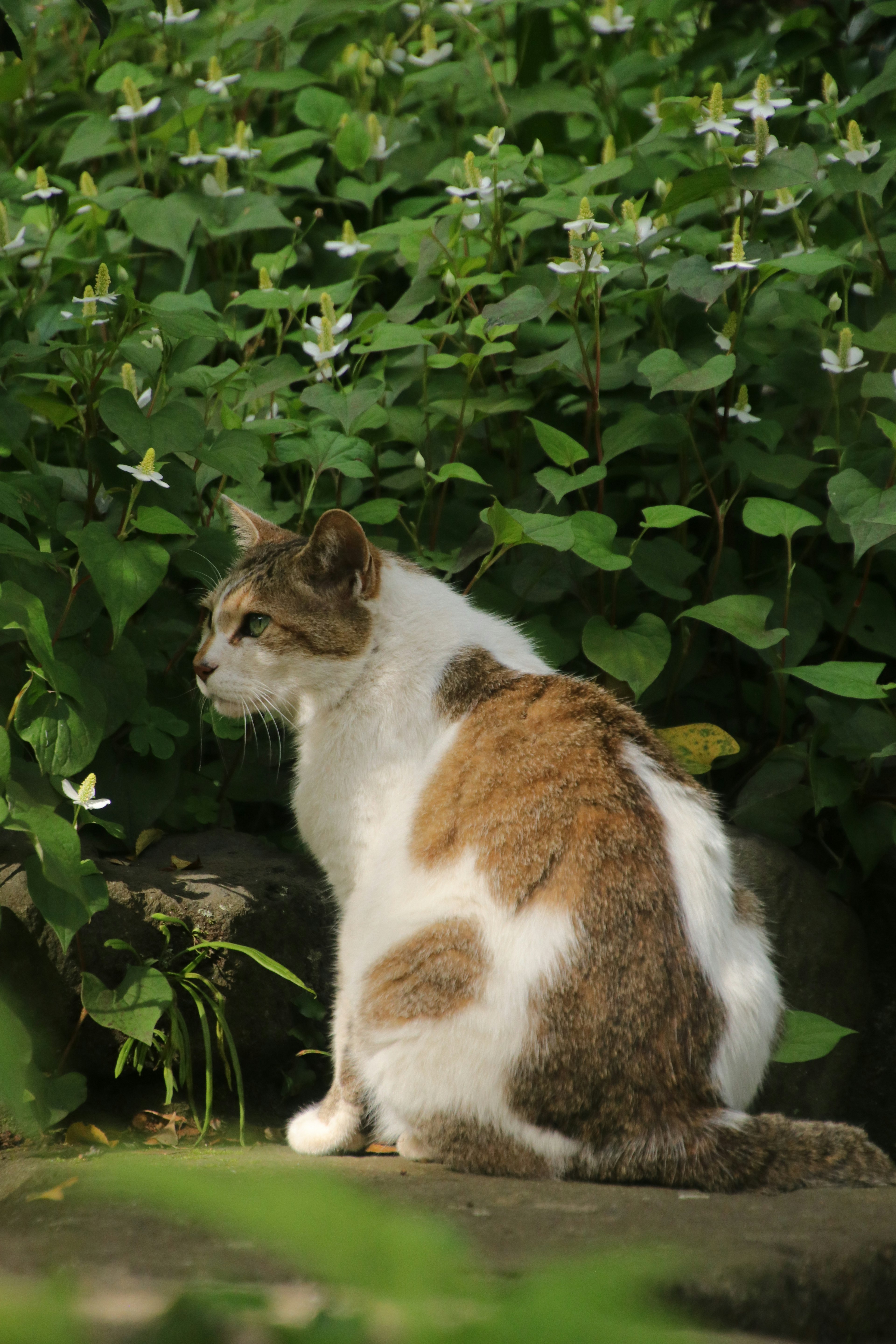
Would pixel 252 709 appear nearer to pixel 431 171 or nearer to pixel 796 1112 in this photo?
pixel 796 1112

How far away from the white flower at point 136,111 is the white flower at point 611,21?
198cm

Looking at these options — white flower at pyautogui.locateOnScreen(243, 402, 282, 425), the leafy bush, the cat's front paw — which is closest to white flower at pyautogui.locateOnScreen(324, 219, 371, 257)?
the leafy bush

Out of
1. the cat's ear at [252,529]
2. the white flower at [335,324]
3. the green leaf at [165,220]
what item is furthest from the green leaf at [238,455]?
the green leaf at [165,220]

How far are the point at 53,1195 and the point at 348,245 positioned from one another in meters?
3.56

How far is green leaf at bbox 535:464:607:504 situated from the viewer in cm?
363

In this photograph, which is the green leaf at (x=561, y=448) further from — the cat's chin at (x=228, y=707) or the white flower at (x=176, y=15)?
the white flower at (x=176, y=15)

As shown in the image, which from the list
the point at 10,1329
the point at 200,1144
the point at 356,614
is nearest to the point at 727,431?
the point at 356,614

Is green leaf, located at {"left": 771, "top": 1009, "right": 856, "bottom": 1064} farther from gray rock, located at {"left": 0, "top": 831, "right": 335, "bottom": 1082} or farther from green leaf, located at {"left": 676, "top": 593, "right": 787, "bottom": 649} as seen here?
gray rock, located at {"left": 0, "top": 831, "right": 335, "bottom": 1082}

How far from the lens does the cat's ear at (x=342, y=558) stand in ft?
10.8

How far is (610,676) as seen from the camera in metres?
4.24

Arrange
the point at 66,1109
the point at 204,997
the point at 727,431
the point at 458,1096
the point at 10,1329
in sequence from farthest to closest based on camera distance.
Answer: the point at 727,431 < the point at 204,997 < the point at 66,1109 < the point at 458,1096 < the point at 10,1329

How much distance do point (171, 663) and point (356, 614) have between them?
0.86 m

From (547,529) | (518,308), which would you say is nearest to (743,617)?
(547,529)

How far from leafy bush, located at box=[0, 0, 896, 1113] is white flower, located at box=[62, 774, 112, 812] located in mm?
125
